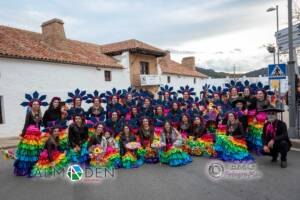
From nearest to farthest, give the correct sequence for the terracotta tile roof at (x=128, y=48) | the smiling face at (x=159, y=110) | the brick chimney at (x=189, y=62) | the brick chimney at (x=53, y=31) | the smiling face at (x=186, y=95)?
the smiling face at (x=159, y=110)
the smiling face at (x=186, y=95)
the brick chimney at (x=53, y=31)
the terracotta tile roof at (x=128, y=48)
the brick chimney at (x=189, y=62)

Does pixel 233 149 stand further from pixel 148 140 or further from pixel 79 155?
pixel 79 155

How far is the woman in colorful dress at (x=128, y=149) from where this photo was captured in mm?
6012

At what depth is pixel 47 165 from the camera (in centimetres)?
547

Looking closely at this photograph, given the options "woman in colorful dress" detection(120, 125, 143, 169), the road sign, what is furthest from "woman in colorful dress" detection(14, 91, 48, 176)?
the road sign

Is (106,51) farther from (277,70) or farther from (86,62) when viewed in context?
(277,70)

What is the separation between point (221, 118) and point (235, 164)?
144cm

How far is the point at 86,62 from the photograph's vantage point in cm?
1728

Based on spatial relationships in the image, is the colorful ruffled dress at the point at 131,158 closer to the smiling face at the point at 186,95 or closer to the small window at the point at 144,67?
the smiling face at the point at 186,95

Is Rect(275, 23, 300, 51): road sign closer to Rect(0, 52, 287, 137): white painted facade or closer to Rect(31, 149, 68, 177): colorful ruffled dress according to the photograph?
Rect(31, 149, 68, 177): colorful ruffled dress

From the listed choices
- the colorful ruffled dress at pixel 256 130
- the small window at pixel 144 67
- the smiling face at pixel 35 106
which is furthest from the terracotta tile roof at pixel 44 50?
the colorful ruffled dress at pixel 256 130

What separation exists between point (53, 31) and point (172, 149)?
638 inches

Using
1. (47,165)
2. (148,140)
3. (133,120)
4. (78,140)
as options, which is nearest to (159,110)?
(133,120)

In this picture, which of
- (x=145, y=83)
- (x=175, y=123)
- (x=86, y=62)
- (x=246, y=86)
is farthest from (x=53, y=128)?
(x=145, y=83)
